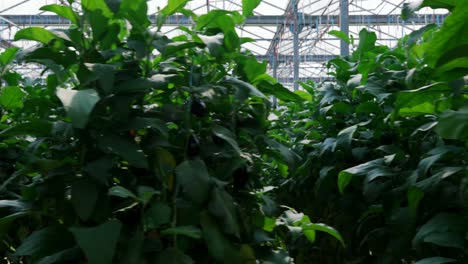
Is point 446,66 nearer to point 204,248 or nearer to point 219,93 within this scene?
point 219,93

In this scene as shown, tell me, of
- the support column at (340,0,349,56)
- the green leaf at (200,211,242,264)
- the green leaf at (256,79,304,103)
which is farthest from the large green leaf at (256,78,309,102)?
the support column at (340,0,349,56)

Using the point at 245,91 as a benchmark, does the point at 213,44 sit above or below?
above

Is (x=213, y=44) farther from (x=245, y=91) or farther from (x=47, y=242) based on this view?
(x=47, y=242)

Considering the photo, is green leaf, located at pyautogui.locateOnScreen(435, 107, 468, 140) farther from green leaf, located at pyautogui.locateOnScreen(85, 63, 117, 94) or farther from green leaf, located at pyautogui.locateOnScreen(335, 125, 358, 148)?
green leaf, located at pyautogui.locateOnScreen(335, 125, 358, 148)

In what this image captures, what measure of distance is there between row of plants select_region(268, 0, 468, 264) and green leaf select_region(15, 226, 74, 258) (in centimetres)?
77

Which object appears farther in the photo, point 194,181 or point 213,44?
point 213,44

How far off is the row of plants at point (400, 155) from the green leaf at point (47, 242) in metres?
0.77

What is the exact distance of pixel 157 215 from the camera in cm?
142

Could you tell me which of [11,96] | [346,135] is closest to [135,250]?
[11,96]

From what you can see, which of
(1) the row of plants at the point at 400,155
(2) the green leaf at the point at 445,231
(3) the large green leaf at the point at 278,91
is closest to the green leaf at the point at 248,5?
(3) the large green leaf at the point at 278,91

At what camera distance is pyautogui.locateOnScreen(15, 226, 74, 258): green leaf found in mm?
1460

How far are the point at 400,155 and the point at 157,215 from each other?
41.3 inches

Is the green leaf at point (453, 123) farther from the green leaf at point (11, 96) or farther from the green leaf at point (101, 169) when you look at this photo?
the green leaf at point (11, 96)

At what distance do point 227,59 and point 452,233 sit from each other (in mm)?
862
